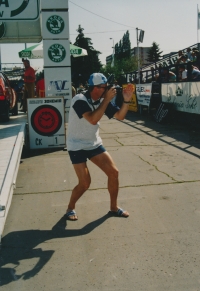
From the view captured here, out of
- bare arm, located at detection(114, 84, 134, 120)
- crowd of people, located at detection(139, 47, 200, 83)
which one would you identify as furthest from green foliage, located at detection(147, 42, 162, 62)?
bare arm, located at detection(114, 84, 134, 120)

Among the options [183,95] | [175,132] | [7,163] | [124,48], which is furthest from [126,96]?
[124,48]

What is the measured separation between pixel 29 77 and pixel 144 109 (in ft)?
22.0

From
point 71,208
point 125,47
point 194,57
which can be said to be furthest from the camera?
point 125,47

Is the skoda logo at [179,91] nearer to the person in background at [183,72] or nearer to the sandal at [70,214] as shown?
the person in background at [183,72]

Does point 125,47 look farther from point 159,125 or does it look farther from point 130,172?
point 130,172

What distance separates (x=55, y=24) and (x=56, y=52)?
0.66 meters

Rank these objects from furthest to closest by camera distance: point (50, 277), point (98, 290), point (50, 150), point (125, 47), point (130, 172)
Answer: point (125, 47), point (50, 150), point (130, 172), point (50, 277), point (98, 290)

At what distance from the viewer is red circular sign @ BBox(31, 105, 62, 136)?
30.5 ft

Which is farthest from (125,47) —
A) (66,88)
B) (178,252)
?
(178,252)

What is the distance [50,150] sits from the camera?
9406mm

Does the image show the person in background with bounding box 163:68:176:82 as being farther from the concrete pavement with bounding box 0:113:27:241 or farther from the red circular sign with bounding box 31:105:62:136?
the concrete pavement with bounding box 0:113:27:241

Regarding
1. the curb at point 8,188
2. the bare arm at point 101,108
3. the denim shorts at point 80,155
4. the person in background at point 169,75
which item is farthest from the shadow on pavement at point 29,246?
the person in background at point 169,75

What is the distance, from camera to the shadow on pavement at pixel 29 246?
359 cm

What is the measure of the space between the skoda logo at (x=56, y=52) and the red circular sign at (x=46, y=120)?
126cm
